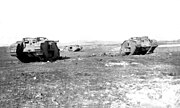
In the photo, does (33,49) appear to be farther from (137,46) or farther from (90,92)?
(90,92)

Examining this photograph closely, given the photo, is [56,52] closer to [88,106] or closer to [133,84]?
[133,84]

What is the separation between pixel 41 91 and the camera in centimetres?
1210

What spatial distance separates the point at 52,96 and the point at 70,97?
79 centimetres

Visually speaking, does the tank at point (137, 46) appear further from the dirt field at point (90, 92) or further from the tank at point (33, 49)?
the dirt field at point (90, 92)

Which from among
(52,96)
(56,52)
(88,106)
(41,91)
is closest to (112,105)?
(88,106)

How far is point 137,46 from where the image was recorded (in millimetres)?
33812

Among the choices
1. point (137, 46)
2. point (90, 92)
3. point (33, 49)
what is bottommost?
point (90, 92)

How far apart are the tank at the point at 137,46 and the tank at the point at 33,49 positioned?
1085cm

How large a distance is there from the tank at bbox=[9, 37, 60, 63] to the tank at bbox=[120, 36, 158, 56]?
1085 cm

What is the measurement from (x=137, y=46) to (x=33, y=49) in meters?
14.0

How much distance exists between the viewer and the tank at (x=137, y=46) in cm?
3425

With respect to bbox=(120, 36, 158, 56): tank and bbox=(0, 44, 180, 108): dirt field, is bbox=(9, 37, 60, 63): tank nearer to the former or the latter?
bbox=(0, 44, 180, 108): dirt field

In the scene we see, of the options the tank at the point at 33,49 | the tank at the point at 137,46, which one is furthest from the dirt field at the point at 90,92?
the tank at the point at 137,46

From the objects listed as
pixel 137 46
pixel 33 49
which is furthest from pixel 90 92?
pixel 137 46
